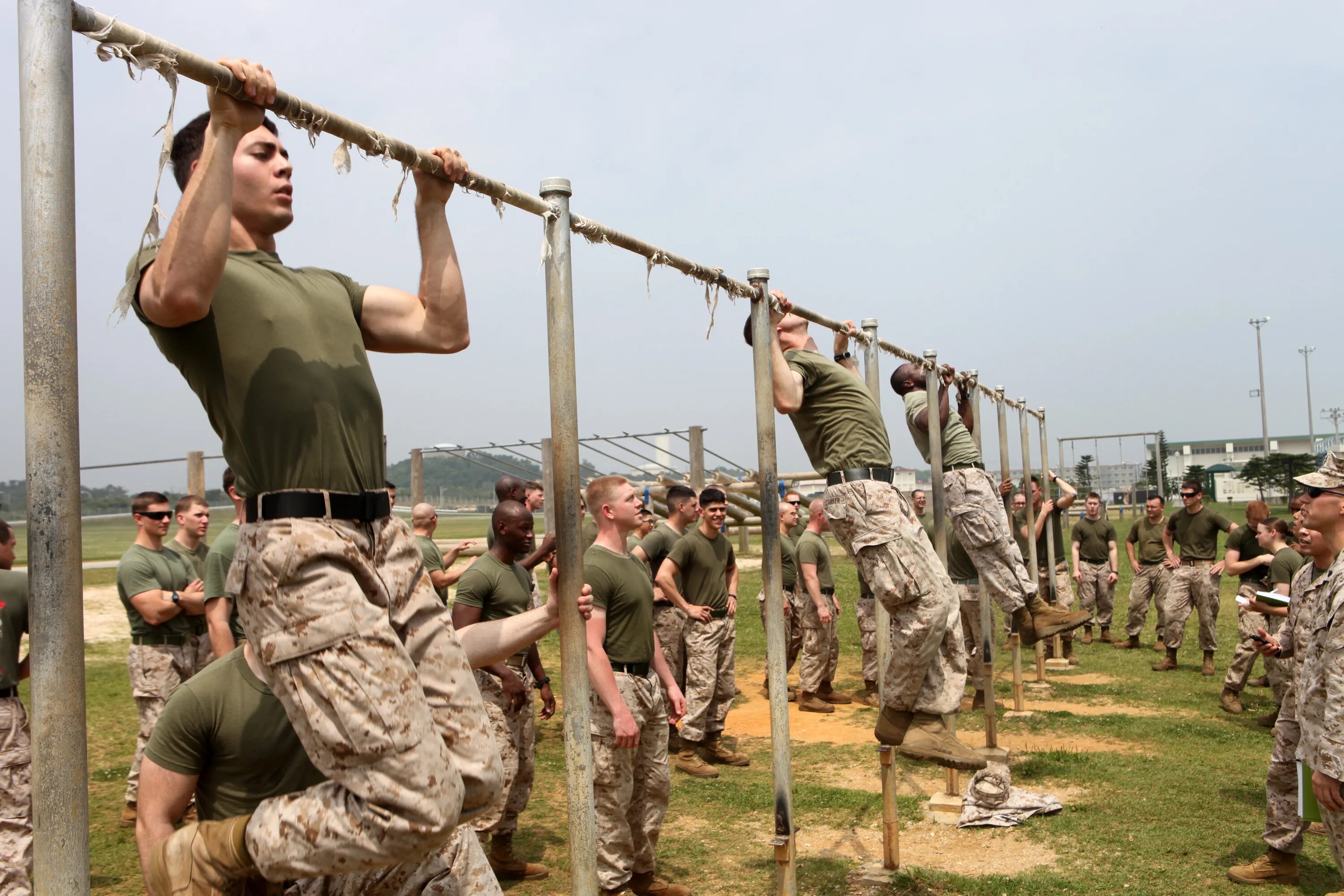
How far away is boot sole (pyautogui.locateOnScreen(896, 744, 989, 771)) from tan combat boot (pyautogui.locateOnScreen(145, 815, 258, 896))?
3.87 m

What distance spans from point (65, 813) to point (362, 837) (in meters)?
0.62

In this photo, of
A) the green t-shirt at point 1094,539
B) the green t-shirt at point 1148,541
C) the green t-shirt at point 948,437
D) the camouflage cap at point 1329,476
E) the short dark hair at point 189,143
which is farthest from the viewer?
the green t-shirt at point 1094,539

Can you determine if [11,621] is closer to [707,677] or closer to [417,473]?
[707,677]

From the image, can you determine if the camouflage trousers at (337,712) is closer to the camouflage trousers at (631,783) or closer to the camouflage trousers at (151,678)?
the camouflage trousers at (631,783)

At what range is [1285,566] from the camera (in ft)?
31.0

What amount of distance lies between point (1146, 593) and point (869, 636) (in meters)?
4.74

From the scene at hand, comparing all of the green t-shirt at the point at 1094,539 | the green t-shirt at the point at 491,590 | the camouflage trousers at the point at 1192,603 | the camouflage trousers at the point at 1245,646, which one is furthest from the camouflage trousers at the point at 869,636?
the green t-shirt at the point at 491,590

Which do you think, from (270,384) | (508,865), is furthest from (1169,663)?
(270,384)

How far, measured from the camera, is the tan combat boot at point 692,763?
8.60m

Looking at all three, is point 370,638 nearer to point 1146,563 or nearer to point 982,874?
point 982,874

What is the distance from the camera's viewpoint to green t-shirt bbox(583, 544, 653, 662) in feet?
19.2

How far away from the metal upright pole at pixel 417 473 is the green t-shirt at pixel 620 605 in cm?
1529

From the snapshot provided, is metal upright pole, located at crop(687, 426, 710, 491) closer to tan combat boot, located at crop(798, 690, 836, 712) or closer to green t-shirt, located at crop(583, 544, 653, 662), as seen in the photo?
tan combat boot, located at crop(798, 690, 836, 712)

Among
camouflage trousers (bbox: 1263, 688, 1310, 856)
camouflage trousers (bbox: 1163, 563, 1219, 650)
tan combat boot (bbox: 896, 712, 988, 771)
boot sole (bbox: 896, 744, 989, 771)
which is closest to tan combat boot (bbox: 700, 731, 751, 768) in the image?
tan combat boot (bbox: 896, 712, 988, 771)
